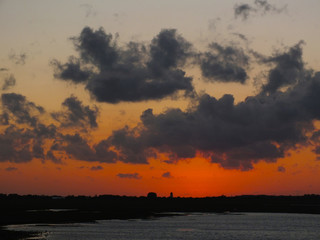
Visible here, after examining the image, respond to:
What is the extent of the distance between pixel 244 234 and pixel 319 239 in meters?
12.6

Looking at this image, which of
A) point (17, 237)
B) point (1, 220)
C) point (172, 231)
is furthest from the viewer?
point (1, 220)

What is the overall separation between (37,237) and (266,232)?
4272 centimetres

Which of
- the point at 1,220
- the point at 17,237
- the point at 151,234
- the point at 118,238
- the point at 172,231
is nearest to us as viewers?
the point at 17,237

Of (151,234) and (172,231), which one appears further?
(172,231)

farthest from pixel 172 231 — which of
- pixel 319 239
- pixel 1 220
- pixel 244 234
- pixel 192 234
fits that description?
pixel 1 220

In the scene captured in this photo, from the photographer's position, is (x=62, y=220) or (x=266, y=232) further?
(x=62, y=220)

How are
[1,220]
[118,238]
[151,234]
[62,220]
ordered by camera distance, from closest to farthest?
[118,238]
[151,234]
[1,220]
[62,220]

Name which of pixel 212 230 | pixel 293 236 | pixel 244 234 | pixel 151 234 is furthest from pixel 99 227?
pixel 293 236

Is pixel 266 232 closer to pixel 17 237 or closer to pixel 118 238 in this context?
pixel 118 238

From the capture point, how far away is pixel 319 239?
78812 millimetres

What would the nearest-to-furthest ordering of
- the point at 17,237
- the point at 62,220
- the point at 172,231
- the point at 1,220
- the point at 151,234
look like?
the point at 17,237 < the point at 151,234 < the point at 172,231 < the point at 1,220 < the point at 62,220

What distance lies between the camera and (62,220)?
10569 cm

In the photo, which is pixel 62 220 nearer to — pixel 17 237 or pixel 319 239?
pixel 17 237

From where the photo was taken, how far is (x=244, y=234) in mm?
84250
